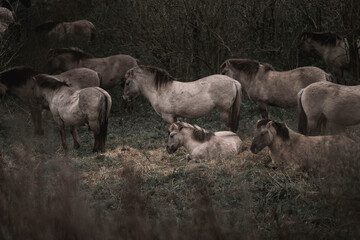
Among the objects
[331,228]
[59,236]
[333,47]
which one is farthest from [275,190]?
[333,47]

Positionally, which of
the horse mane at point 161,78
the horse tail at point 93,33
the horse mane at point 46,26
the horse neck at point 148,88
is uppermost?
the horse mane at point 161,78

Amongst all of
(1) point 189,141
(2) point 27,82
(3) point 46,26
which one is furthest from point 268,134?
(3) point 46,26

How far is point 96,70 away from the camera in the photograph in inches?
507

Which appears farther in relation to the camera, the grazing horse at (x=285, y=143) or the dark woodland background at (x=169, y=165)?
the grazing horse at (x=285, y=143)

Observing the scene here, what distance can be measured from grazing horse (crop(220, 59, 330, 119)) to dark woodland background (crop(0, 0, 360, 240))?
0.79 metres

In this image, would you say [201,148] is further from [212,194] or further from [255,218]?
[255,218]

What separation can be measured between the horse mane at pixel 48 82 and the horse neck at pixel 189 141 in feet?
9.70

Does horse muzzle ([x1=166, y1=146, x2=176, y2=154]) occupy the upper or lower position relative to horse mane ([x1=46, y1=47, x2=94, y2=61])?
upper

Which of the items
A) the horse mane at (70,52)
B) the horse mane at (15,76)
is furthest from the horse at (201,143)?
the horse mane at (70,52)

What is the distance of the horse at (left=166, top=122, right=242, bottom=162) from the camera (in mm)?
8156

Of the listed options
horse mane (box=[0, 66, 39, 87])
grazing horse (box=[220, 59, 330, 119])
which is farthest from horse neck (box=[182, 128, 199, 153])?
horse mane (box=[0, 66, 39, 87])

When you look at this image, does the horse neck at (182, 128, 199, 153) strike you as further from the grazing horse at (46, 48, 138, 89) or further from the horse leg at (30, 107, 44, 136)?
the grazing horse at (46, 48, 138, 89)

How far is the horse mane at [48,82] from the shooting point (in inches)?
399

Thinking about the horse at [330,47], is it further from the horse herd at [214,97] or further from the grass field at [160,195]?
the grass field at [160,195]
